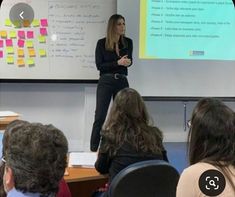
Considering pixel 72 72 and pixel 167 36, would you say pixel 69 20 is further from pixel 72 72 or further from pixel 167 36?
pixel 167 36

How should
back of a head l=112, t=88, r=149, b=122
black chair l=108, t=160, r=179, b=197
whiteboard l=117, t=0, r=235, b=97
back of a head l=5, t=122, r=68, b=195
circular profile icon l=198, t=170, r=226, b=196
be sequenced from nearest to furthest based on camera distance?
back of a head l=5, t=122, r=68, b=195, circular profile icon l=198, t=170, r=226, b=196, black chair l=108, t=160, r=179, b=197, back of a head l=112, t=88, r=149, b=122, whiteboard l=117, t=0, r=235, b=97

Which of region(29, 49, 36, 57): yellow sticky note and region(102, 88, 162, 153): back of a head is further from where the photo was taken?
region(29, 49, 36, 57): yellow sticky note

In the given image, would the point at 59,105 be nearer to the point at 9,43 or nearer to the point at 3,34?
the point at 9,43

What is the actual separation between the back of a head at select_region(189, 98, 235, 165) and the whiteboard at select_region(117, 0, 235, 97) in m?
3.28

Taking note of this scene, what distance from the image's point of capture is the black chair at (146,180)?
1.75 m

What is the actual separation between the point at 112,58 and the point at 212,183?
309 cm

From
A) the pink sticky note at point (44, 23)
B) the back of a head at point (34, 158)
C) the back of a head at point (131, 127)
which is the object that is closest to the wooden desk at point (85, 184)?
the back of a head at point (131, 127)

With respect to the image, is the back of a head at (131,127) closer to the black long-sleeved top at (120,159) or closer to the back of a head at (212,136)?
the black long-sleeved top at (120,159)

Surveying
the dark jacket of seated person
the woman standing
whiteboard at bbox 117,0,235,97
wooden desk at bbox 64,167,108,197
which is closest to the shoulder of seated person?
the dark jacket of seated person

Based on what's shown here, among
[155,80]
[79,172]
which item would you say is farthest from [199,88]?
[79,172]

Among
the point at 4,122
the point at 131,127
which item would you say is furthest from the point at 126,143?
the point at 4,122

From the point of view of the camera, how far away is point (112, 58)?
14.2 ft

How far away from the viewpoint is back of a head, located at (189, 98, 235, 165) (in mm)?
1414

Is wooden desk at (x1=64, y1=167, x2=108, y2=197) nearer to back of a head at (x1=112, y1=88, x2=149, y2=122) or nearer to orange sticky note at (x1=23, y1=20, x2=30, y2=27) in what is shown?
back of a head at (x1=112, y1=88, x2=149, y2=122)
